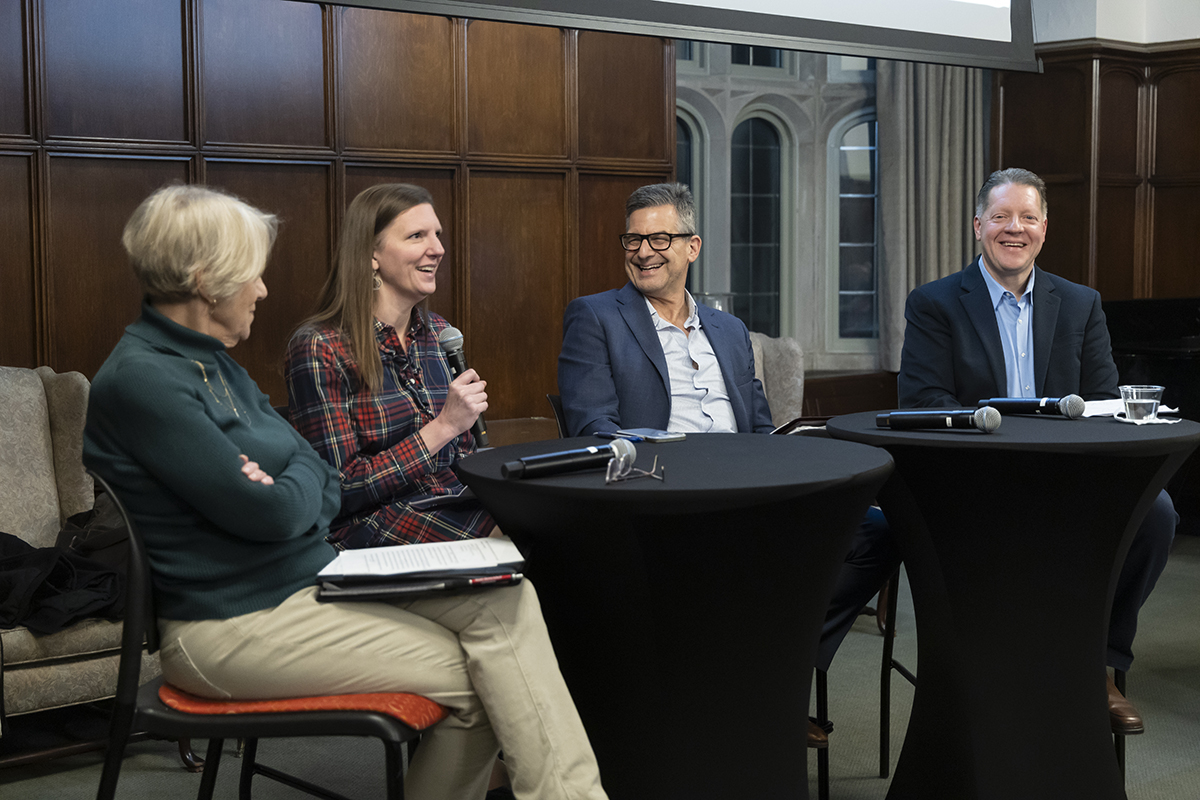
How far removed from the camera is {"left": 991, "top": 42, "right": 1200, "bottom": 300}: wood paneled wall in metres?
6.41

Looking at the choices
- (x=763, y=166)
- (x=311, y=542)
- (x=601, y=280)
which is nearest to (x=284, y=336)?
(x=601, y=280)

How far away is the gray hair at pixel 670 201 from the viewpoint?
2.91 metres

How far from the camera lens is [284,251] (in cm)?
453

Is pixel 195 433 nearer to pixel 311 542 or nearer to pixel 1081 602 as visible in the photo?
pixel 311 542

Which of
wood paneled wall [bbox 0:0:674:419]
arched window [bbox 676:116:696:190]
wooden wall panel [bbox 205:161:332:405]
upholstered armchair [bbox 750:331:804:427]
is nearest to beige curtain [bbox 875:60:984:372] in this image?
arched window [bbox 676:116:696:190]

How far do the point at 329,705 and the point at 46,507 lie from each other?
1.92 meters

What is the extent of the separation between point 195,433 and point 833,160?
6.23 meters

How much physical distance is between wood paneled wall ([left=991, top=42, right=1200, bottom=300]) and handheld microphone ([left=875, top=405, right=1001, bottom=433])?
15.9 ft

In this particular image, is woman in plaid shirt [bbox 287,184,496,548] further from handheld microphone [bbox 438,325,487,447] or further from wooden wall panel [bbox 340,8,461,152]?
wooden wall panel [bbox 340,8,461,152]

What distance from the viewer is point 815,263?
725cm

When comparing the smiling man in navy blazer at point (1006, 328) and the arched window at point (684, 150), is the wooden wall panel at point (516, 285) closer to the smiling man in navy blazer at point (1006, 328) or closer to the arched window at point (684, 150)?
the arched window at point (684, 150)

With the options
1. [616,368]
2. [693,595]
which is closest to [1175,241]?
[616,368]

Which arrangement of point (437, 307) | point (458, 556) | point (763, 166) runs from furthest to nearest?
point (763, 166) < point (437, 307) < point (458, 556)

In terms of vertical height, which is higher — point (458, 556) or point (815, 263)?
point (815, 263)
